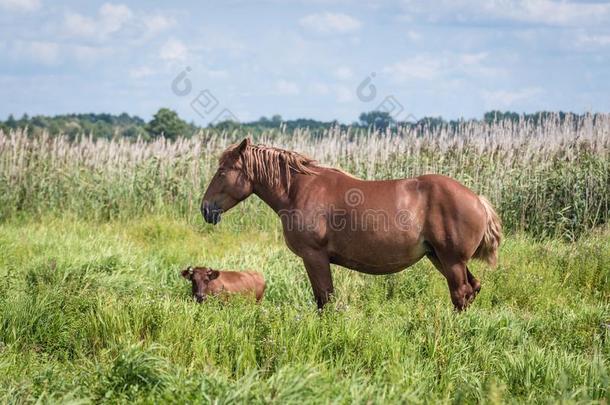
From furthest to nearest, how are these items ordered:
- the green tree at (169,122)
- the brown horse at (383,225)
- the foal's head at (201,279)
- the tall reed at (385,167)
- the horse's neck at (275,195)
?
the green tree at (169,122) < the tall reed at (385,167) < the foal's head at (201,279) < the horse's neck at (275,195) < the brown horse at (383,225)

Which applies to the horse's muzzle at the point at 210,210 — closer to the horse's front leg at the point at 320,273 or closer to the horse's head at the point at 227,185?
the horse's head at the point at 227,185

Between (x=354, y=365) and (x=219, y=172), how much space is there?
9.33 ft

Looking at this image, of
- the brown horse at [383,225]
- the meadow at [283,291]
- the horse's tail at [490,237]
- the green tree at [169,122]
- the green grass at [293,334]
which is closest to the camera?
the green grass at [293,334]

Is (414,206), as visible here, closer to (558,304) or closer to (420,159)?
(558,304)

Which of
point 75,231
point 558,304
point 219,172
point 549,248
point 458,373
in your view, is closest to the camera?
point 458,373

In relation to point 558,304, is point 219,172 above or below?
above

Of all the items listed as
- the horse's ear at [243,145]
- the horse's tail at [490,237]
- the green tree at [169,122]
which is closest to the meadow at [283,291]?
the horse's tail at [490,237]

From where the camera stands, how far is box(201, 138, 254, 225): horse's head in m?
7.86

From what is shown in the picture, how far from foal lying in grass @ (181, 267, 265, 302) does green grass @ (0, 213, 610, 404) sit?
45 cm

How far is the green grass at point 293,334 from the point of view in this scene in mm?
5020

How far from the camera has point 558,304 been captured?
336 inches

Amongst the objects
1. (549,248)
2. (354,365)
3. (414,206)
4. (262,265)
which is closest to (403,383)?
(354,365)

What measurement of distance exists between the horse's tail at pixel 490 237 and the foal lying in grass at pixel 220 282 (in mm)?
2432

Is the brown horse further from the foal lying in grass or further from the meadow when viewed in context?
the foal lying in grass
